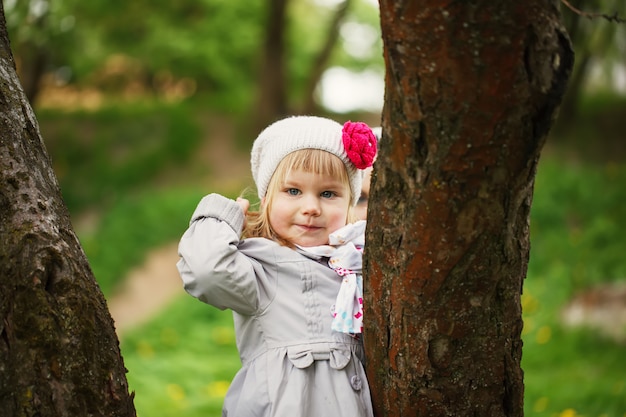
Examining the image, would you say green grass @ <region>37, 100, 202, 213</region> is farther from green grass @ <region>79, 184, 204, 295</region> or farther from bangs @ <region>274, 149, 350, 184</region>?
bangs @ <region>274, 149, 350, 184</region>

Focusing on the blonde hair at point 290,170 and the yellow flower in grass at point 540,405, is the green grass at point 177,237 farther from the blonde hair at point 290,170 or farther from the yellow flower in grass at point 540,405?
the blonde hair at point 290,170

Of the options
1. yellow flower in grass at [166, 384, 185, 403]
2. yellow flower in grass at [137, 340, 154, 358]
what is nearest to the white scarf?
yellow flower in grass at [166, 384, 185, 403]

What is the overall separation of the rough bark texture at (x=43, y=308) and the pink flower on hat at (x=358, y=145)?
33.9 inches

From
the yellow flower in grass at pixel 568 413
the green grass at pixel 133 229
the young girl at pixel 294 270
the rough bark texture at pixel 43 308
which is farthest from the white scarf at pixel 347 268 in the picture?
the green grass at pixel 133 229

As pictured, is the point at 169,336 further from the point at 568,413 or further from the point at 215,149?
the point at 215,149

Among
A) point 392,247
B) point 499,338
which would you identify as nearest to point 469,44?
point 392,247

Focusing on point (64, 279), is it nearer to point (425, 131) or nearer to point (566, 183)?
point (425, 131)

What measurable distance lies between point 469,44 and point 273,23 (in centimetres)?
979

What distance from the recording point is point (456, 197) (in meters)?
1.60

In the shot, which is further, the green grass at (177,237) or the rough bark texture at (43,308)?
the green grass at (177,237)

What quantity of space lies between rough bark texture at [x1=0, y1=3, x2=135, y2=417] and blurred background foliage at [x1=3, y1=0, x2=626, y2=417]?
3.12 meters

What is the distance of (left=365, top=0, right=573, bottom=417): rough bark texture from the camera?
4.84 feet

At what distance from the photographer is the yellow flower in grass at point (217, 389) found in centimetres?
529

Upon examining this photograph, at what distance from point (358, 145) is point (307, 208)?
251 mm
